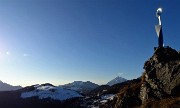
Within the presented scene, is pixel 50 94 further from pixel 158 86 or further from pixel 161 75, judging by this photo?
pixel 158 86

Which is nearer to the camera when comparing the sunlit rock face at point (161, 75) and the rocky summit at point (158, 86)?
the rocky summit at point (158, 86)

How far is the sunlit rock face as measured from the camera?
138 ft

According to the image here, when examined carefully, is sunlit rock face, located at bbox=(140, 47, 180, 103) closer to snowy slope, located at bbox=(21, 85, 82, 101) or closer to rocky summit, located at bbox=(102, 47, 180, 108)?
rocky summit, located at bbox=(102, 47, 180, 108)

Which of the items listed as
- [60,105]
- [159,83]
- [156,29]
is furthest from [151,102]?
[60,105]

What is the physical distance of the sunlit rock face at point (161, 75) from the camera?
42203 mm

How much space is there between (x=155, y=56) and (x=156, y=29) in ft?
20.4

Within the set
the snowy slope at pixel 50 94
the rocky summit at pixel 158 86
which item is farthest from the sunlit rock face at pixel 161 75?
the snowy slope at pixel 50 94

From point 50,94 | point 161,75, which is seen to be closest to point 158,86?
point 161,75

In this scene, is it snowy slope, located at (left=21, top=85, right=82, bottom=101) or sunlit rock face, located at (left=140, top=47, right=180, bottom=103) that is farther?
snowy slope, located at (left=21, top=85, right=82, bottom=101)

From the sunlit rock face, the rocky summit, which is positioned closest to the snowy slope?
the rocky summit

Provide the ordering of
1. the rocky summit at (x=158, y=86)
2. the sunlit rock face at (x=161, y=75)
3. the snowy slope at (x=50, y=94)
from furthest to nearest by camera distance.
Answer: the snowy slope at (x=50, y=94) < the sunlit rock face at (x=161, y=75) < the rocky summit at (x=158, y=86)

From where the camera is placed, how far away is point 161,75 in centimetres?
4641

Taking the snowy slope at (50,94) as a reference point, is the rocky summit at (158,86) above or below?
below

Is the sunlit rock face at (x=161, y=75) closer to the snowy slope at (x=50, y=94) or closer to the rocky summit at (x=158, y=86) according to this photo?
the rocky summit at (x=158, y=86)
